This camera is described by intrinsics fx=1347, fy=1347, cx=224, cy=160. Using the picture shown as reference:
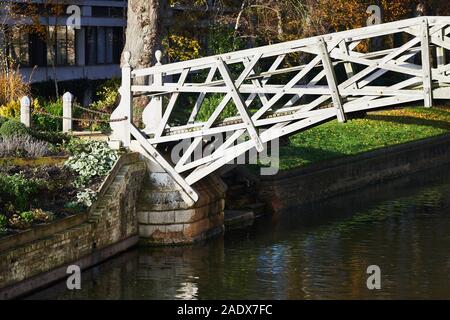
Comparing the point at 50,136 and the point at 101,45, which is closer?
the point at 50,136

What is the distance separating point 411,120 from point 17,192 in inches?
1047

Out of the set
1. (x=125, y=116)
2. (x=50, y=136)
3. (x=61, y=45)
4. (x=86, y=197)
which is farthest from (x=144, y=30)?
(x=61, y=45)

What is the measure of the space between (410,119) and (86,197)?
989 inches

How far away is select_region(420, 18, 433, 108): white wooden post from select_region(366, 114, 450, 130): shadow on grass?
21.6m

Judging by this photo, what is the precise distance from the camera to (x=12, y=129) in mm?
31766

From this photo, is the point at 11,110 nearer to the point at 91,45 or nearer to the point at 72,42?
Answer: the point at 72,42

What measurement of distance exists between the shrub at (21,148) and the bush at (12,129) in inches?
12.7

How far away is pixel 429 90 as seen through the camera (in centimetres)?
2881

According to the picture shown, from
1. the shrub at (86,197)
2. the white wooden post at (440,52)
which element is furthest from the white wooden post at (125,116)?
the white wooden post at (440,52)

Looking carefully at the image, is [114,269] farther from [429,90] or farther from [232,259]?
[429,90]

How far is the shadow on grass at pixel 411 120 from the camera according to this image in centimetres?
5084

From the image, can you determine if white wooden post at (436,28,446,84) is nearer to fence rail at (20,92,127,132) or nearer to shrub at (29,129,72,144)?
fence rail at (20,92,127,132)

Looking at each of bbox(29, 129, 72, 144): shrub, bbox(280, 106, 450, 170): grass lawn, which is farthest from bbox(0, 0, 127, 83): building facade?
bbox(29, 129, 72, 144): shrub

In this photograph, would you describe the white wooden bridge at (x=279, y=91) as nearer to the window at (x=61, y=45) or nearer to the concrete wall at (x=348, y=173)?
the concrete wall at (x=348, y=173)
